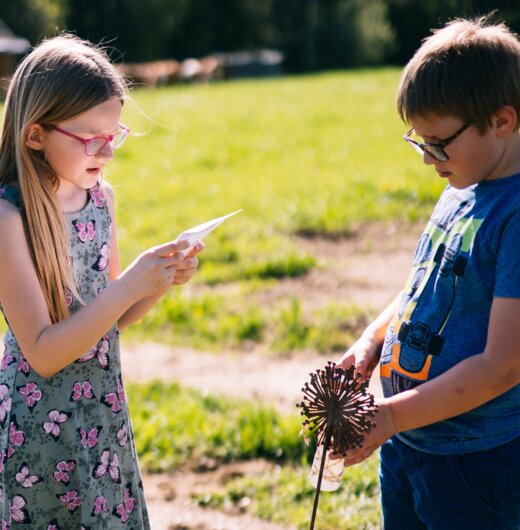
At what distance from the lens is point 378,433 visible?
6.00ft

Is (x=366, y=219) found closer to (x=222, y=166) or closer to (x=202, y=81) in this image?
(x=222, y=166)

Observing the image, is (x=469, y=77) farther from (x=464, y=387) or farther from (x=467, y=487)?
(x=467, y=487)

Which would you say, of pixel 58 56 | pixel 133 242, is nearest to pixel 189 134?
pixel 133 242

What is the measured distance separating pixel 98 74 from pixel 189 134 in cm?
1044

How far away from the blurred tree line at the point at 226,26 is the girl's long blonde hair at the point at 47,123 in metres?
29.0

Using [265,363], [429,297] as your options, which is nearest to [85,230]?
[429,297]

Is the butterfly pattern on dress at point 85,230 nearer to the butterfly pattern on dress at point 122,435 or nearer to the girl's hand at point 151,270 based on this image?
the girl's hand at point 151,270

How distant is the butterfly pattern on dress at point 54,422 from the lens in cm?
215

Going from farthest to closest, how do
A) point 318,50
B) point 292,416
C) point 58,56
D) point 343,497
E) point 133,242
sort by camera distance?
point 318,50 → point 133,242 → point 292,416 → point 343,497 → point 58,56

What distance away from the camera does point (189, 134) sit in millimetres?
12453

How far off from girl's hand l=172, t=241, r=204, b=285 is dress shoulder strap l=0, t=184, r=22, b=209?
0.40 metres

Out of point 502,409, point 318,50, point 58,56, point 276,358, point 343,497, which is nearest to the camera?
point 502,409

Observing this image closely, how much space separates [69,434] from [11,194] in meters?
0.58

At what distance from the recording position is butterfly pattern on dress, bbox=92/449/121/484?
7.23 feet
